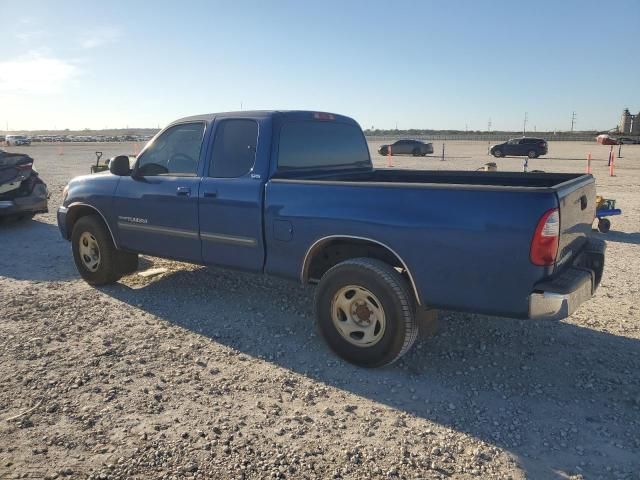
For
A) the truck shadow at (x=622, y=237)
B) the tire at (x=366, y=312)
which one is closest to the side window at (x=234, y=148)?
the tire at (x=366, y=312)

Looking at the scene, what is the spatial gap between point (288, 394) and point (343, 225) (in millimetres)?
1297

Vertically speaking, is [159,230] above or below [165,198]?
below

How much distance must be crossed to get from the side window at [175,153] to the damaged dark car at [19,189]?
5277 mm

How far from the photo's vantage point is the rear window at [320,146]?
4.75 meters

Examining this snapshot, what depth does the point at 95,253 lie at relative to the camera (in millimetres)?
6047

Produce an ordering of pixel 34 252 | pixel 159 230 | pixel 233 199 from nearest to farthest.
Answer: pixel 233 199
pixel 159 230
pixel 34 252

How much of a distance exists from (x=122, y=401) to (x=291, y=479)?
145 cm

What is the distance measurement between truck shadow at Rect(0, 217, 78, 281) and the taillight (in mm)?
5523

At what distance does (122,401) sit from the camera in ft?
11.7

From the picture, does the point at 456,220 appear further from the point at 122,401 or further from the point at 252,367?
the point at 122,401

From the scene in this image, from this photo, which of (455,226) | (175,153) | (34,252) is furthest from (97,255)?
(455,226)

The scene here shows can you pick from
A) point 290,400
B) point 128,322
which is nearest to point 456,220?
point 290,400

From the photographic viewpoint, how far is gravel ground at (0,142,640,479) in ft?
9.58

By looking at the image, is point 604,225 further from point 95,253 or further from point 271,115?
point 95,253
